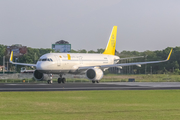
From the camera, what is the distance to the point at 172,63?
11144 centimetres

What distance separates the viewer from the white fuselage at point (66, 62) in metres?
56.7

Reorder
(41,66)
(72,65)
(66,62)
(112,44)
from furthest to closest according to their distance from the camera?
(112,44) → (72,65) → (66,62) → (41,66)

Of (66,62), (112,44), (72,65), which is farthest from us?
(112,44)

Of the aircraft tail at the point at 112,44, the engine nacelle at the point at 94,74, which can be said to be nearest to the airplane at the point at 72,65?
the engine nacelle at the point at 94,74

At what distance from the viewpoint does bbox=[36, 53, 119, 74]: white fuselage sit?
186 feet

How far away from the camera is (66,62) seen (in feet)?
196

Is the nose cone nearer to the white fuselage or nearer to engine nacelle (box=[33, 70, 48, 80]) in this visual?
the white fuselage

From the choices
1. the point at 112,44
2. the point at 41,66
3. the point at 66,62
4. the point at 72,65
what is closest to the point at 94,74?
the point at 72,65

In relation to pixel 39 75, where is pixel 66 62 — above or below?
above

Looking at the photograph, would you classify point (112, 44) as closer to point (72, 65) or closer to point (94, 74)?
point (72, 65)

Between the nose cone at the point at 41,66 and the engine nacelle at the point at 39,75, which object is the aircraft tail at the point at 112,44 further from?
the nose cone at the point at 41,66

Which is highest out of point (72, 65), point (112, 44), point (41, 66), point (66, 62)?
point (112, 44)
